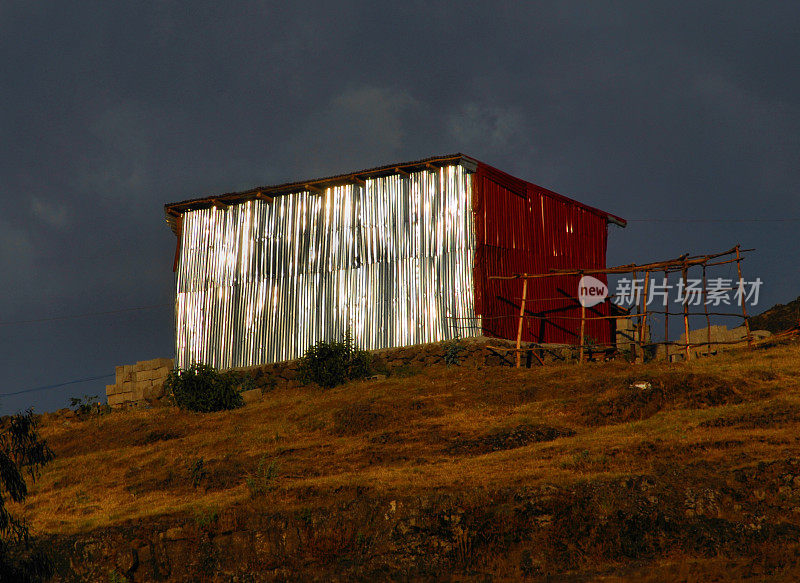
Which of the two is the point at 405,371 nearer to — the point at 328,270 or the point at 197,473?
the point at 328,270

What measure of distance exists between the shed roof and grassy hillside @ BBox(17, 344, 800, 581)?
8.47 metres

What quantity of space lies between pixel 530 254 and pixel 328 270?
8144 mm

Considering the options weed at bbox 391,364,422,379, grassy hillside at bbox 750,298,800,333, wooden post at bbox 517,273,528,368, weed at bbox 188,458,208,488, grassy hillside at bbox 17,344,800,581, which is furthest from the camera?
grassy hillside at bbox 750,298,800,333

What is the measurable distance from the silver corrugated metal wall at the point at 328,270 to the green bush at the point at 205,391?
338 centimetres

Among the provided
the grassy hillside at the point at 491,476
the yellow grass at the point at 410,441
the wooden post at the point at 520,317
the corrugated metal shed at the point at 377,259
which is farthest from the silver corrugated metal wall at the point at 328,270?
the grassy hillside at the point at 491,476

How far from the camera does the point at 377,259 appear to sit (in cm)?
3372

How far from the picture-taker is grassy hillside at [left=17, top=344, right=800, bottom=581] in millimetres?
13625

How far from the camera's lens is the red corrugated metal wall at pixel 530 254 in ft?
105

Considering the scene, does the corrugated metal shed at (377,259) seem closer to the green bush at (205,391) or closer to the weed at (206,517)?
the green bush at (205,391)

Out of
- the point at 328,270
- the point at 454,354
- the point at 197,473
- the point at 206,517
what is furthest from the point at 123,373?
the point at 206,517

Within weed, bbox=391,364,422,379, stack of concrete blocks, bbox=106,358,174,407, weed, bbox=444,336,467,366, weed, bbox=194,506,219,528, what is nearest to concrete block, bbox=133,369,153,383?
stack of concrete blocks, bbox=106,358,174,407

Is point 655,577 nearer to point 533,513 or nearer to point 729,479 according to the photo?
point 533,513

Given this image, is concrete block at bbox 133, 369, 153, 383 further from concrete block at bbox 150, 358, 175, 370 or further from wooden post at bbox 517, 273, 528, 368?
wooden post at bbox 517, 273, 528, 368

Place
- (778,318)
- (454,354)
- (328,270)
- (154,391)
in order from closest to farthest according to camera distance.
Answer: (454,354) → (328,270) → (154,391) → (778,318)
